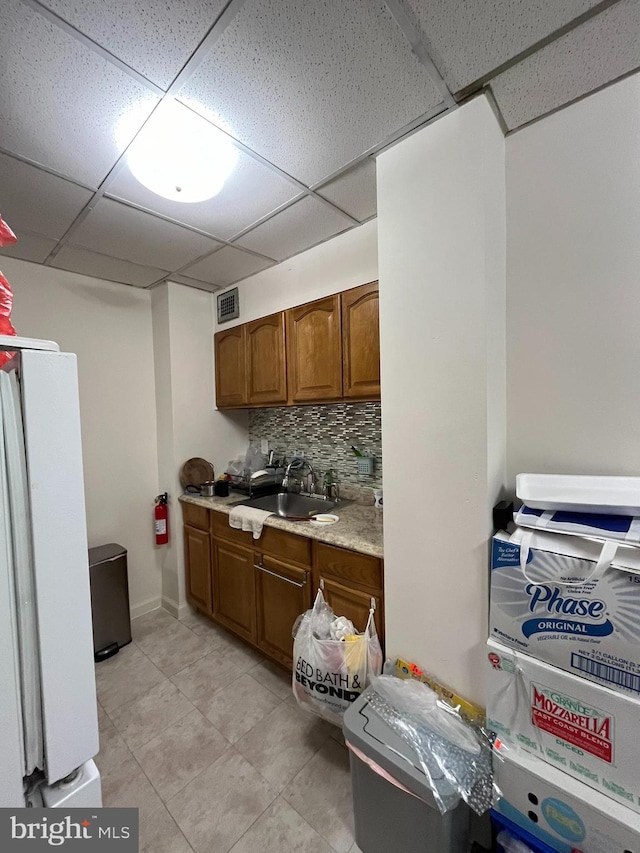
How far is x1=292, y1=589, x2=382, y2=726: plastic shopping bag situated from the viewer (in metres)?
1.31

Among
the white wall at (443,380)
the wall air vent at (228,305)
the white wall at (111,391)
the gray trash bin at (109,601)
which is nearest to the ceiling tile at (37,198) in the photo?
the white wall at (111,391)

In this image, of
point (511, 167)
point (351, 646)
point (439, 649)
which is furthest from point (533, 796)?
point (511, 167)

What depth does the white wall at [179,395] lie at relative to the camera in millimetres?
2549

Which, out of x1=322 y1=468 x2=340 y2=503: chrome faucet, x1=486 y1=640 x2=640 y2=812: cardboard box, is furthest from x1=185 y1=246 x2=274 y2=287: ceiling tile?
x1=486 y1=640 x2=640 y2=812: cardboard box

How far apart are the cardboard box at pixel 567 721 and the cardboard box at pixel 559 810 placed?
29 millimetres

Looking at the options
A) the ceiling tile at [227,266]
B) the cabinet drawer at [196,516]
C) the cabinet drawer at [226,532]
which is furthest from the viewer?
the cabinet drawer at [196,516]

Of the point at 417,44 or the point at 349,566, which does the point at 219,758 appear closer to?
the point at 349,566

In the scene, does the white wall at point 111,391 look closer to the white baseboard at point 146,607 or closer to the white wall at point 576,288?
the white baseboard at point 146,607

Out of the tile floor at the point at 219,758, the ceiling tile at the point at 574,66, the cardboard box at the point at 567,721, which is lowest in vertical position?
the tile floor at the point at 219,758

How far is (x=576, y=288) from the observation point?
3.77ft

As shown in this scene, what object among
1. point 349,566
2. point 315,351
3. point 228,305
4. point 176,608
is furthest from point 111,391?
point 349,566

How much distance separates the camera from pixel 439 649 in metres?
1.23

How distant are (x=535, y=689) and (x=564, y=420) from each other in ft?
2.75

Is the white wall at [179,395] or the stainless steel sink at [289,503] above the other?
the white wall at [179,395]
